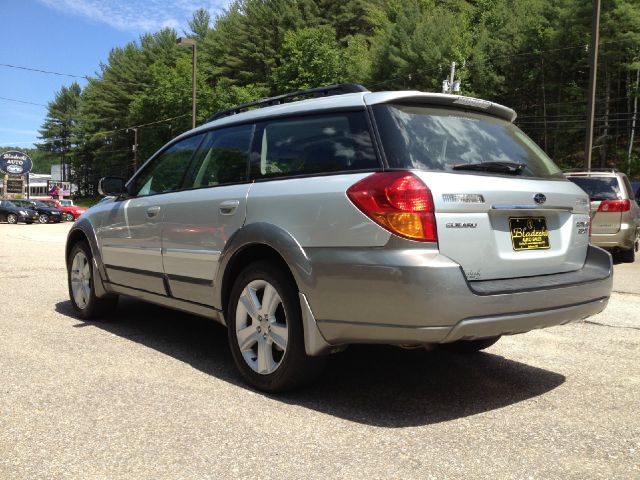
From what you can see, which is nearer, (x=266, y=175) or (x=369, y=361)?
(x=266, y=175)

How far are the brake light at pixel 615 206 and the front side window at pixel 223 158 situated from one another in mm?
8531

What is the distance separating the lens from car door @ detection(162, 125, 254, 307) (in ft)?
12.8

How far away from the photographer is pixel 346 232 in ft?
10.2

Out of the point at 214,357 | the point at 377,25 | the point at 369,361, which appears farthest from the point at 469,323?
the point at 377,25

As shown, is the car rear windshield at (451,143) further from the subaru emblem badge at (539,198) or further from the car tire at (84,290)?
the car tire at (84,290)

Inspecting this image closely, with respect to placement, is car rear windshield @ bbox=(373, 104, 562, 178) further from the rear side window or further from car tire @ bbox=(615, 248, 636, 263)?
car tire @ bbox=(615, 248, 636, 263)

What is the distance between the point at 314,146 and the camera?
3531mm

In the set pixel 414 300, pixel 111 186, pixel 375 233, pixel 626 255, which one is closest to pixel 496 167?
pixel 375 233

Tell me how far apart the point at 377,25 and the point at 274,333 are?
56797 millimetres

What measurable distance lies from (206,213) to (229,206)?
0.28 m

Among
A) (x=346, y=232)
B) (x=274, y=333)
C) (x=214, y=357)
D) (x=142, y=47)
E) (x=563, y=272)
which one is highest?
(x=142, y=47)

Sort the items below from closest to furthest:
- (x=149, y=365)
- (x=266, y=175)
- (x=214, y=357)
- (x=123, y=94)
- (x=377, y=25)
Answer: (x=266, y=175), (x=149, y=365), (x=214, y=357), (x=377, y=25), (x=123, y=94)

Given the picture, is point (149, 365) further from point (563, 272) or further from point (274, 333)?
point (563, 272)

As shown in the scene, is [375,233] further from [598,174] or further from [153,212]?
[598,174]
